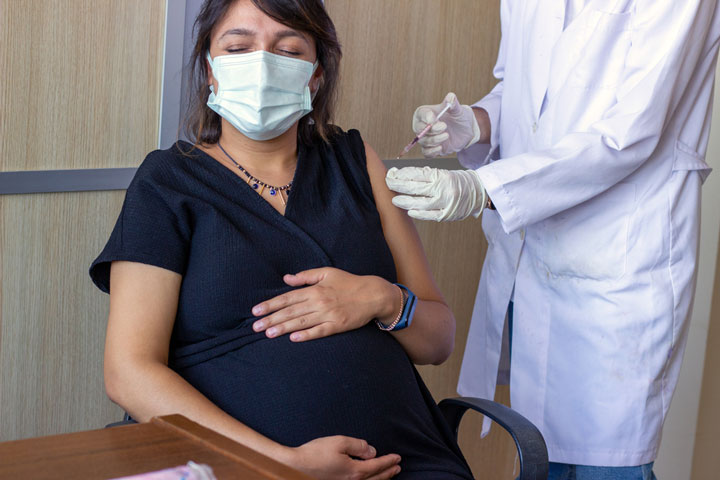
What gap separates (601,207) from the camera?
1743 mm

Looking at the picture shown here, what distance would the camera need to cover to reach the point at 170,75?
1.78 metres

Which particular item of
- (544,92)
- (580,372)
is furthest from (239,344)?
(544,92)

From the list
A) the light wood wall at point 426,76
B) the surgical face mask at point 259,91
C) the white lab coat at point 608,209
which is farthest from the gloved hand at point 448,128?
the surgical face mask at point 259,91

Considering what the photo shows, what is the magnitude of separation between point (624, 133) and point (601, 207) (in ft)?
0.72

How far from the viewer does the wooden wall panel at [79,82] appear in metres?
1.58

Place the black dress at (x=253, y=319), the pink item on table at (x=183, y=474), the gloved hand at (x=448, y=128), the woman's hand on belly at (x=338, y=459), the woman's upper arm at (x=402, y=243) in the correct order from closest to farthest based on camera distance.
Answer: the pink item on table at (x=183, y=474), the woman's hand on belly at (x=338, y=459), the black dress at (x=253, y=319), the woman's upper arm at (x=402, y=243), the gloved hand at (x=448, y=128)

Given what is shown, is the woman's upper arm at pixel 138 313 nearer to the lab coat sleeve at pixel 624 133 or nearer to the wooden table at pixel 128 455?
the wooden table at pixel 128 455

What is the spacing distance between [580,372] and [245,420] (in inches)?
33.0

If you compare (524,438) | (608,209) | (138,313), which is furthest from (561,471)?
(138,313)

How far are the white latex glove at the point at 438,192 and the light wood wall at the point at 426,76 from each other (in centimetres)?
65

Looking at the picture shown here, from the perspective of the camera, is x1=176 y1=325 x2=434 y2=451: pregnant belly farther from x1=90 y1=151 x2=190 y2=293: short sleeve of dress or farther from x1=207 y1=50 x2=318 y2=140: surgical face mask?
x1=207 y1=50 x2=318 y2=140: surgical face mask

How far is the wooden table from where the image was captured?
2.74ft

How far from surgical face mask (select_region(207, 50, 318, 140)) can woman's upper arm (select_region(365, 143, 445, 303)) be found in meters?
0.27

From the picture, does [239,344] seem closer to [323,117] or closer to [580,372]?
[323,117]
